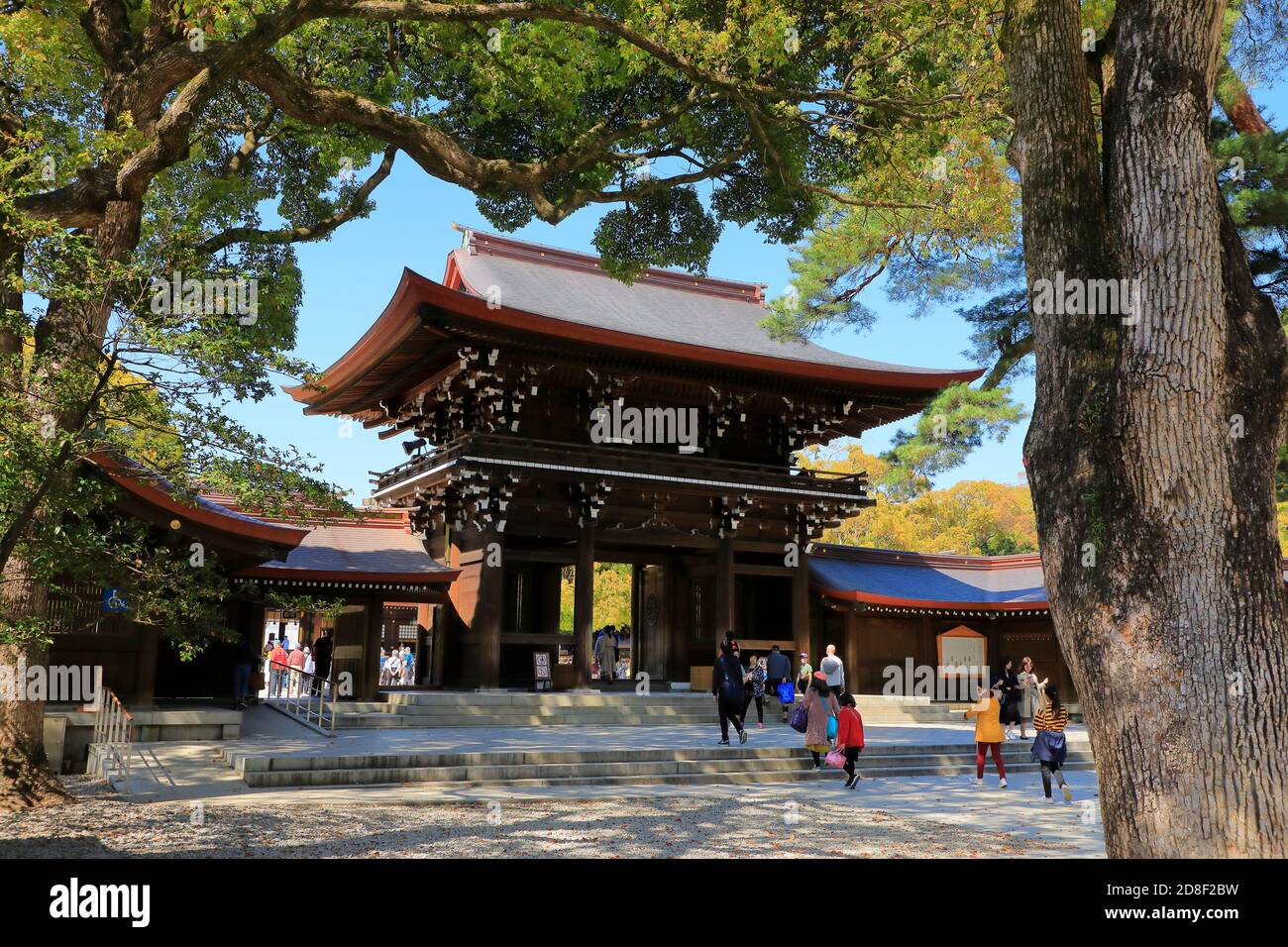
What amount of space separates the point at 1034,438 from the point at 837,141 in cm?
733

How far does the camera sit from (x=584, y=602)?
60.8ft

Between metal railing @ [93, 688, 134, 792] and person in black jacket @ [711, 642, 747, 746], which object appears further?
person in black jacket @ [711, 642, 747, 746]

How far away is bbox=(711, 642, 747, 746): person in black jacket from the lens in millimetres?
12891

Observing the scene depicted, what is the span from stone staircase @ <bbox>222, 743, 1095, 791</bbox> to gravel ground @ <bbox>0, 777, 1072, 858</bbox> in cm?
145

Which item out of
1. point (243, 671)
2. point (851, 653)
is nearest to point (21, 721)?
point (243, 671)

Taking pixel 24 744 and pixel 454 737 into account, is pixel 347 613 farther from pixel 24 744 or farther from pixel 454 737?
pixel 24 744

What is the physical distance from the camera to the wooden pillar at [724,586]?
65.4 ft

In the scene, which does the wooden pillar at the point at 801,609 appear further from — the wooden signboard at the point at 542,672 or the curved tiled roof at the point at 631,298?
the wooden signboard at the point at 542,672

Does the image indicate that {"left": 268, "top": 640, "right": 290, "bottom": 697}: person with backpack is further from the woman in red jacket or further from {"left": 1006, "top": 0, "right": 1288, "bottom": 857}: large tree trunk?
{"left": 1006, "top": 0, "right": 1288, "bottom": 857}: large tree trunk

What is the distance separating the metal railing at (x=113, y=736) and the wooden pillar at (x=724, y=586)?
11460 mm

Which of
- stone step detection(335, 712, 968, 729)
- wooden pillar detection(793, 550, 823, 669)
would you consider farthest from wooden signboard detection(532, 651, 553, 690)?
wooden pillar detection(793, 550, 823, 669)

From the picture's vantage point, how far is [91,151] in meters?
8.12

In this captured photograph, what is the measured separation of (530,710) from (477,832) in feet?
28.7
